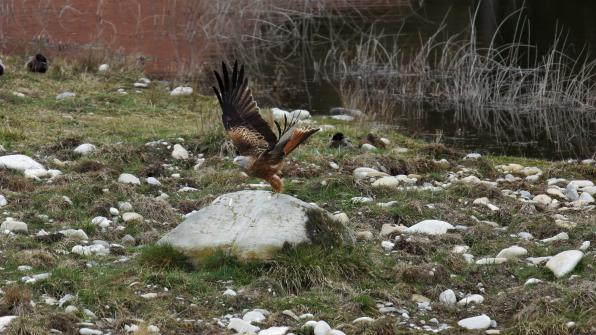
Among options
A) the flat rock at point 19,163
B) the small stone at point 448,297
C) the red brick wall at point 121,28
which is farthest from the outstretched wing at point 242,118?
the red brick wall at point 121,28

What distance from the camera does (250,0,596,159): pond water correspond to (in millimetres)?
13383

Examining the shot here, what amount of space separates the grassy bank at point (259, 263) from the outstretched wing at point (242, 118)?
0.96 meters

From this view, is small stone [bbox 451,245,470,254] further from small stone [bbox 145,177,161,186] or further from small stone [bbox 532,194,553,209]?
small stone [bbox 145,177,161,186]

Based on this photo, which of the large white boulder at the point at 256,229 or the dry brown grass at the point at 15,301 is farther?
the large white boulder at the point at 256,229

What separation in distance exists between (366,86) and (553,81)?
10.1 feet

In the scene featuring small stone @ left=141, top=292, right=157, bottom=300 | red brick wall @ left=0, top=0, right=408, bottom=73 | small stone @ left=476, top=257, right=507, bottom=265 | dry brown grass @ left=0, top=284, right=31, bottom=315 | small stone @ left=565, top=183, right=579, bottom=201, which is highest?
dry brown grass @ left=0, top=284, right=31, bottom=315

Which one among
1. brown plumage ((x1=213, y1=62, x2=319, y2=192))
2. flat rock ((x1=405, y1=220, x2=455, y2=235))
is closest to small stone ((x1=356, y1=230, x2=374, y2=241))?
flat rock ((x1=405, y1=220, x2=455, y2=235))

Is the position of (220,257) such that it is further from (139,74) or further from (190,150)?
(139,74)

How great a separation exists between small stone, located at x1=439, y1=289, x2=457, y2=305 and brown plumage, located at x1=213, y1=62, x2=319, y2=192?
140 cm

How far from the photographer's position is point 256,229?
21.0ft

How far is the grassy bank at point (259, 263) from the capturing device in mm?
5676

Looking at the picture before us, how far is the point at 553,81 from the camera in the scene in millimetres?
15273

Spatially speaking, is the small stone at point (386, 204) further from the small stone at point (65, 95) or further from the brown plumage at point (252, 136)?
the small stone at point (65, 95)

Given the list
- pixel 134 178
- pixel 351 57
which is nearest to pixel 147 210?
pixel 134 178
